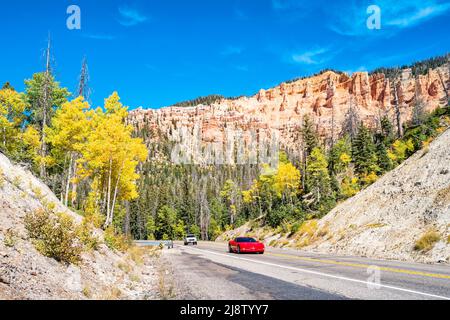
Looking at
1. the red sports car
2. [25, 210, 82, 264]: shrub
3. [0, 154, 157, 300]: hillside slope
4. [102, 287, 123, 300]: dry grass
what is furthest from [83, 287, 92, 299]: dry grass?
the red sports car

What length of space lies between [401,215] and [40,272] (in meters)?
21.4

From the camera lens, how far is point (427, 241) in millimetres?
17312

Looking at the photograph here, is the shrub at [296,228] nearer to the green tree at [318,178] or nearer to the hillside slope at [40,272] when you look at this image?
the green tree at [318,178]

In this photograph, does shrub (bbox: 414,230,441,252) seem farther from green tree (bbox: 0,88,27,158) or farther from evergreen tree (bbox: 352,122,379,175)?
evergreen tree (bbox: 352,122,379,175)

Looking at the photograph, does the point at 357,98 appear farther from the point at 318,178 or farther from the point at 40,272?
the point at 40,272

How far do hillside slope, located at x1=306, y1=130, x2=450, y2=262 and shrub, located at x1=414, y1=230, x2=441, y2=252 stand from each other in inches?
9.6

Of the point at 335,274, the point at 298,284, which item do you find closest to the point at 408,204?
the point at 335,274

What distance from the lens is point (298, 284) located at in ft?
30.6

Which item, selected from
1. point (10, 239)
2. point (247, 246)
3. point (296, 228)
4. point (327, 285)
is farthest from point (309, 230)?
point (10, 239)

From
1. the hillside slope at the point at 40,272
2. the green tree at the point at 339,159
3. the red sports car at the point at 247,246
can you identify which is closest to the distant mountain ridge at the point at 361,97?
the green tree at the point at 339,159

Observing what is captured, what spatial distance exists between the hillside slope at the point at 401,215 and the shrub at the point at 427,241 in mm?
245
